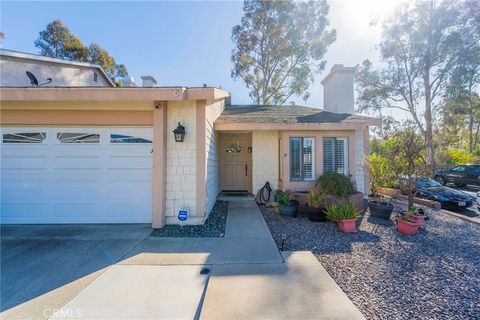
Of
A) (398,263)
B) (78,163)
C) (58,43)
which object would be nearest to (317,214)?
(398,263)

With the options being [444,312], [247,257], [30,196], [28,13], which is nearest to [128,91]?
[30,196]

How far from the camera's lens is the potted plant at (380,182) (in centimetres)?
555

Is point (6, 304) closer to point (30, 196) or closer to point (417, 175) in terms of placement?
point (30, 196)

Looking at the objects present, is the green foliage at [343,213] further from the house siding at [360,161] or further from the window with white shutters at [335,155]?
the house siding at [360,161]

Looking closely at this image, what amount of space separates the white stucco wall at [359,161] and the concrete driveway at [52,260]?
666 centimetres

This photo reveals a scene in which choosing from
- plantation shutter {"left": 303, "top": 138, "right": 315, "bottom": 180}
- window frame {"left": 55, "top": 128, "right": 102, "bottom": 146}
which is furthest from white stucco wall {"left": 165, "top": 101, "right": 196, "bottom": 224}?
plantation shutter {"left": 303, "top": 138, "right": 315, "bottom": 180}

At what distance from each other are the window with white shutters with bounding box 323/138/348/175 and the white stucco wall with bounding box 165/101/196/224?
441 centimetres

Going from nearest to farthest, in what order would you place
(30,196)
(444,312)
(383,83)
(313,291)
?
(444,312) < (313,291) < (30,196) < (383,83)

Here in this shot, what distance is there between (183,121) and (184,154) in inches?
31.8

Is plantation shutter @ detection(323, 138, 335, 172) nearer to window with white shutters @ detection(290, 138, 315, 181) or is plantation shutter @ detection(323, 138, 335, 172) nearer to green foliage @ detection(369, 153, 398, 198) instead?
window with white shutters @ detection(290, 138, 315, 181)

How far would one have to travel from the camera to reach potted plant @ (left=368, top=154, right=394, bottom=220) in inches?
219

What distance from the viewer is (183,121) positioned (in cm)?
496

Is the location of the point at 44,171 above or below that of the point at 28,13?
below

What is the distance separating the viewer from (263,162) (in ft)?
24.9
